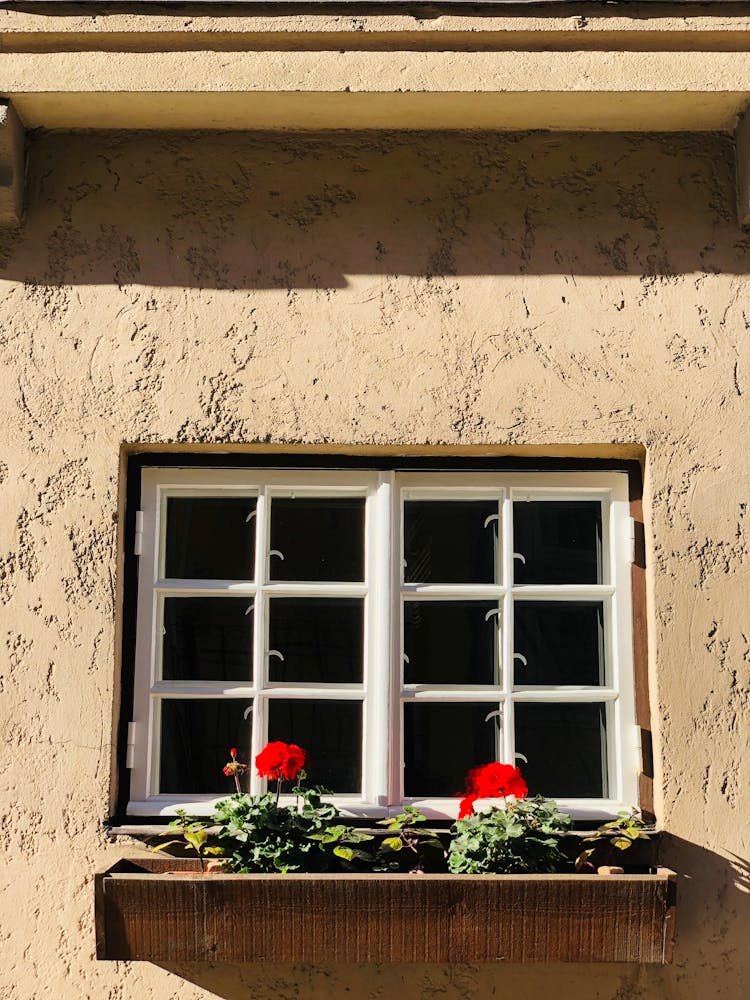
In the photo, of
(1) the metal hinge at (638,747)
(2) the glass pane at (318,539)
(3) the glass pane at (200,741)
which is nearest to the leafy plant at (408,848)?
(3) the glass pane at (200,741)

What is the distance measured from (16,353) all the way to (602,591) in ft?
6.46

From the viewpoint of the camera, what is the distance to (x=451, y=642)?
3.47 meters

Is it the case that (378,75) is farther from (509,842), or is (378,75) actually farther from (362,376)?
(509,842)

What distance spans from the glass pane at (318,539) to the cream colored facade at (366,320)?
0.23m

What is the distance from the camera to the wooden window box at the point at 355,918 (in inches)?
113

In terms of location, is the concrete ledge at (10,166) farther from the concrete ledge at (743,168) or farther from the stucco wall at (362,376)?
the concrete ledge at (743,168)

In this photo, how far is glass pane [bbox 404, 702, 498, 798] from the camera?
3.40m

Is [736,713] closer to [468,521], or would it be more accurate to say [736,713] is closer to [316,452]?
[468,521]

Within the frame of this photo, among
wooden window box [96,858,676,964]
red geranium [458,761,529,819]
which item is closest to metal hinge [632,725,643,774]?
red geranium [458,761,529,819]

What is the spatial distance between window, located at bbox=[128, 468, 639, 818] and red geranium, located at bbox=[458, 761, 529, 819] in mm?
211

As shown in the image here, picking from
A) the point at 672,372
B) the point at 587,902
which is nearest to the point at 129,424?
the point at 672,372

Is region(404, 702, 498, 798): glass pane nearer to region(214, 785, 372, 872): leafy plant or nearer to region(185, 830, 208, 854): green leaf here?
region(214, 785, 372, 872): leafy plant

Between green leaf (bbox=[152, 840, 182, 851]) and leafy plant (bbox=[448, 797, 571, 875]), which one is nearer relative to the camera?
leafy plant (bbox=[448, 797, 571, 875])

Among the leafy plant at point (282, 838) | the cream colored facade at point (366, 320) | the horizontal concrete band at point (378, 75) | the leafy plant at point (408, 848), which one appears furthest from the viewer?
the horizontal concrete band at point (378, 75)
